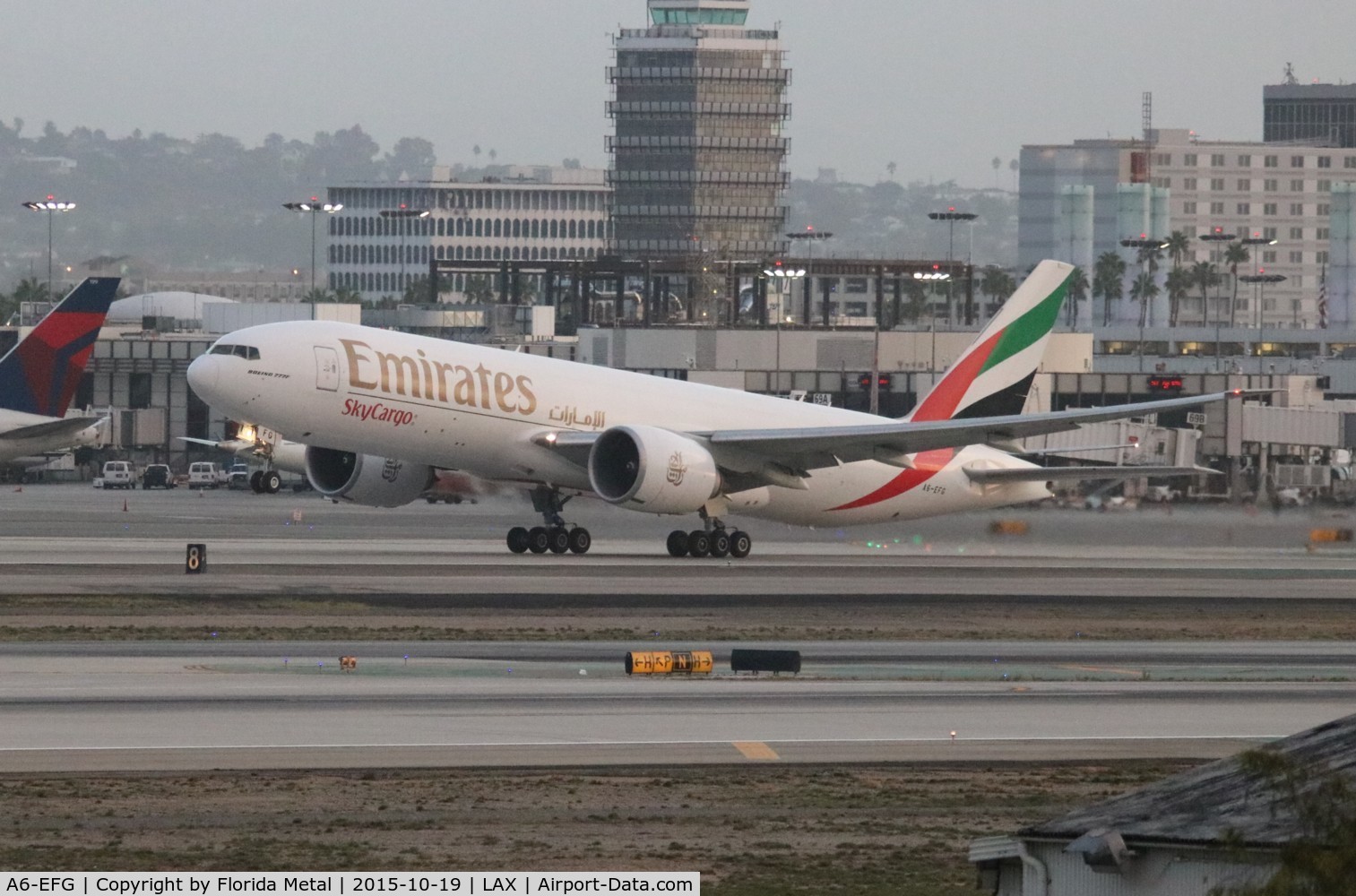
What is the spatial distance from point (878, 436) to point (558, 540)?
894 centimetres

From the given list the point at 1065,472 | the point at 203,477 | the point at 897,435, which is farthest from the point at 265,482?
the point at 897,435

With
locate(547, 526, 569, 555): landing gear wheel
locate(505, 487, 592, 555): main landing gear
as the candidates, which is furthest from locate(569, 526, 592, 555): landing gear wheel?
locate(547, 526, 569, 555): landing gear wheel

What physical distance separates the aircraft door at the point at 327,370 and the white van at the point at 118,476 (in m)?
67.3

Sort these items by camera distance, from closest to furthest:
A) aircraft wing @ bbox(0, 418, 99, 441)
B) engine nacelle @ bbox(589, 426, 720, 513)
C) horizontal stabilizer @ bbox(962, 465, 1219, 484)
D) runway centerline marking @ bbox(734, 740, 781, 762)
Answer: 1. runway centerline marking @ bbox(734, 740, 781, 762)
2. engine nacelle @ bbox(589, 426, 720, 513)
3. horizontal stabilizer @ bbox(962, 465, 1219, 484)
4. aircraft wing @ bbox(0, 418, 99, 441)

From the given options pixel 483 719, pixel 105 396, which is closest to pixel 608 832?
pixel 483 719

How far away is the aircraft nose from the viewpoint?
48531mm

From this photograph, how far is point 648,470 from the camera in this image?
50.3 m

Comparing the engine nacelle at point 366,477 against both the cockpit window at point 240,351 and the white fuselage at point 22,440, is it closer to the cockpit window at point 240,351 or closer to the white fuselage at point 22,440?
the cockpit window at point 240,351

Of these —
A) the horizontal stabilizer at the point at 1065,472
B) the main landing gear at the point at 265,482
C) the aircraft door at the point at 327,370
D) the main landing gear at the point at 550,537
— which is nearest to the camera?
the aircraft door at the point at 327,370

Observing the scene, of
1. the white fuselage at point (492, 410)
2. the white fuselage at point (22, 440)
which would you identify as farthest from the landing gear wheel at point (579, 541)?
the white fuselage at point (22, 440)

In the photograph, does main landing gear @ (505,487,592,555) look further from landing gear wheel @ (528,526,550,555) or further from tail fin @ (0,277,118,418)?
tail fin @ (0,277,118,418)

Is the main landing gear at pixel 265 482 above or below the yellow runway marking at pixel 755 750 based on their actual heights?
below

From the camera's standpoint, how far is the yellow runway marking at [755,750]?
23453 mm

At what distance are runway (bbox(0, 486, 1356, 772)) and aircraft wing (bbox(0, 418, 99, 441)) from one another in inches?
449
